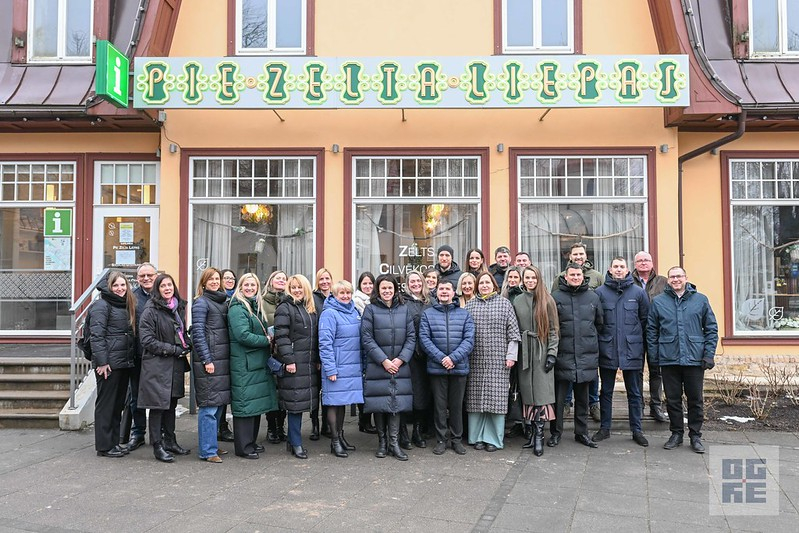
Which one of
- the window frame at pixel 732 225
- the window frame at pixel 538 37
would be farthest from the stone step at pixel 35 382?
the window frame at pixel 732 225

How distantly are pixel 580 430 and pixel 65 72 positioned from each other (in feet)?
29.3

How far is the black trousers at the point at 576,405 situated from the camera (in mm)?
6902

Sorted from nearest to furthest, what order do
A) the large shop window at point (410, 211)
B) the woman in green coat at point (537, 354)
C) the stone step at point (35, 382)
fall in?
the woman in green coat at point (537, 354) < the stone step at point (35, 382) < the large shop window at point (410, 211)

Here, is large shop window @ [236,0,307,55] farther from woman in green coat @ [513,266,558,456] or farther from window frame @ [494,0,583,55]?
woman in green coat @ [513,266,558,456]

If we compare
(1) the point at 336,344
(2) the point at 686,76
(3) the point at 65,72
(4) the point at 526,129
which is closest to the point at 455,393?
(1) the point at 336,344

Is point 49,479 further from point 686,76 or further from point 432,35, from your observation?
point 686,76

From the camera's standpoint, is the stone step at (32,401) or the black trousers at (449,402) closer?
the black trousers at (449,402)

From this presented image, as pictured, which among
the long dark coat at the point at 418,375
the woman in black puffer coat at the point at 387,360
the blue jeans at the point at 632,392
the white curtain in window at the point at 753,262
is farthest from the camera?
the white curtain in window at the point at 753,262

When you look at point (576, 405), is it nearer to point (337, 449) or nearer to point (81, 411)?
point (337, 449)

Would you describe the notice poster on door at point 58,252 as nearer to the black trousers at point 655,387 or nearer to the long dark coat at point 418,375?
the long dark coat at point 418,375

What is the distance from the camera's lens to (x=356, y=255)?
1007 cm

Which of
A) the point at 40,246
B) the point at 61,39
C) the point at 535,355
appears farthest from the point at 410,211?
the point at 61,39

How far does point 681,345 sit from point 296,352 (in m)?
3.89

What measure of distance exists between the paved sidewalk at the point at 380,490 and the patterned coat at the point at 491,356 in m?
0.53
